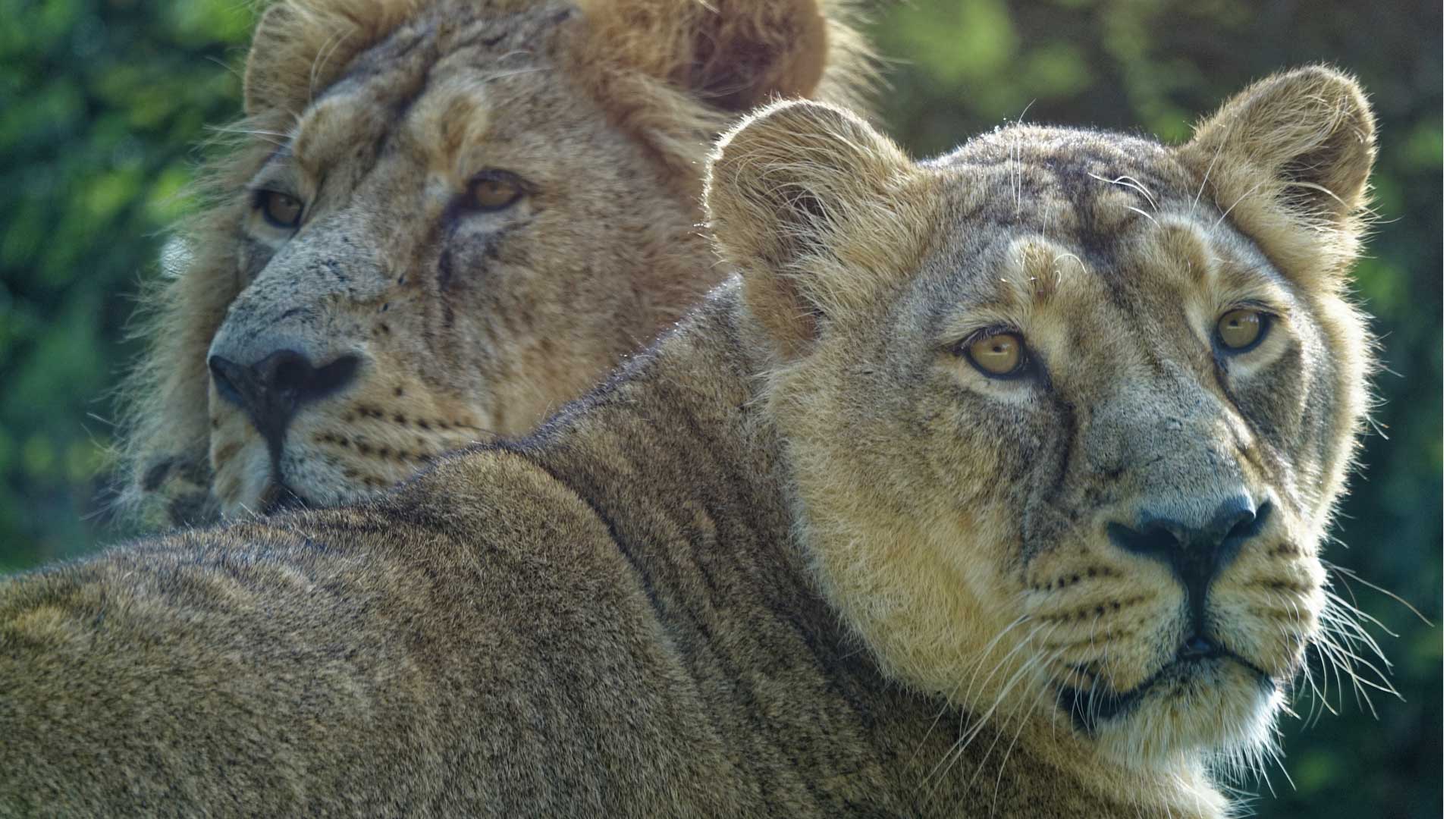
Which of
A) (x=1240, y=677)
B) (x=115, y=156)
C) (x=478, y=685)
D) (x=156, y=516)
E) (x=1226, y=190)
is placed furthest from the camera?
(x=115, y=156)

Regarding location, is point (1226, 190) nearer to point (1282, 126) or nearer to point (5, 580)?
point (1282, 126)

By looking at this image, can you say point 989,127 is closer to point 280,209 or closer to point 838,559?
point 280,209

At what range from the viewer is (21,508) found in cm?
938

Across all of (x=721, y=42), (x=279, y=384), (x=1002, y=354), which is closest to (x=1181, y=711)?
(x=1002, y=354)

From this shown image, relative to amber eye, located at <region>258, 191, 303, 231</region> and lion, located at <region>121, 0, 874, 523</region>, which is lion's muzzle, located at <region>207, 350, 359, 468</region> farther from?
amber eye, located at <region>258, 191, 303, 231</region>

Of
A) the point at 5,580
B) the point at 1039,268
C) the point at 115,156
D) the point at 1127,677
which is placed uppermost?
the point at 1039,268

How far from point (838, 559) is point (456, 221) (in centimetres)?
180

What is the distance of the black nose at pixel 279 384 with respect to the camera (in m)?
4.22

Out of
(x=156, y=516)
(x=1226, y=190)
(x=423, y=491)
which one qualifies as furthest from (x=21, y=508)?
(x=1226, y=190)

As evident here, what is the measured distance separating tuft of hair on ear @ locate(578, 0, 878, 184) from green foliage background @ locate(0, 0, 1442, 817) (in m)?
2.92

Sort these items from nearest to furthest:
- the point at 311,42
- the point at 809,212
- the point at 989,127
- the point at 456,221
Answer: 1. the point at 809,212
2. the point at 456,221
3. the point at 311,42
4. the point at 989,127

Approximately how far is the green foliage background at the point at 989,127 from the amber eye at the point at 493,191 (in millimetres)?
2951

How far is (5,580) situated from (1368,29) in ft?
22.9

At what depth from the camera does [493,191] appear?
477 centimetres
